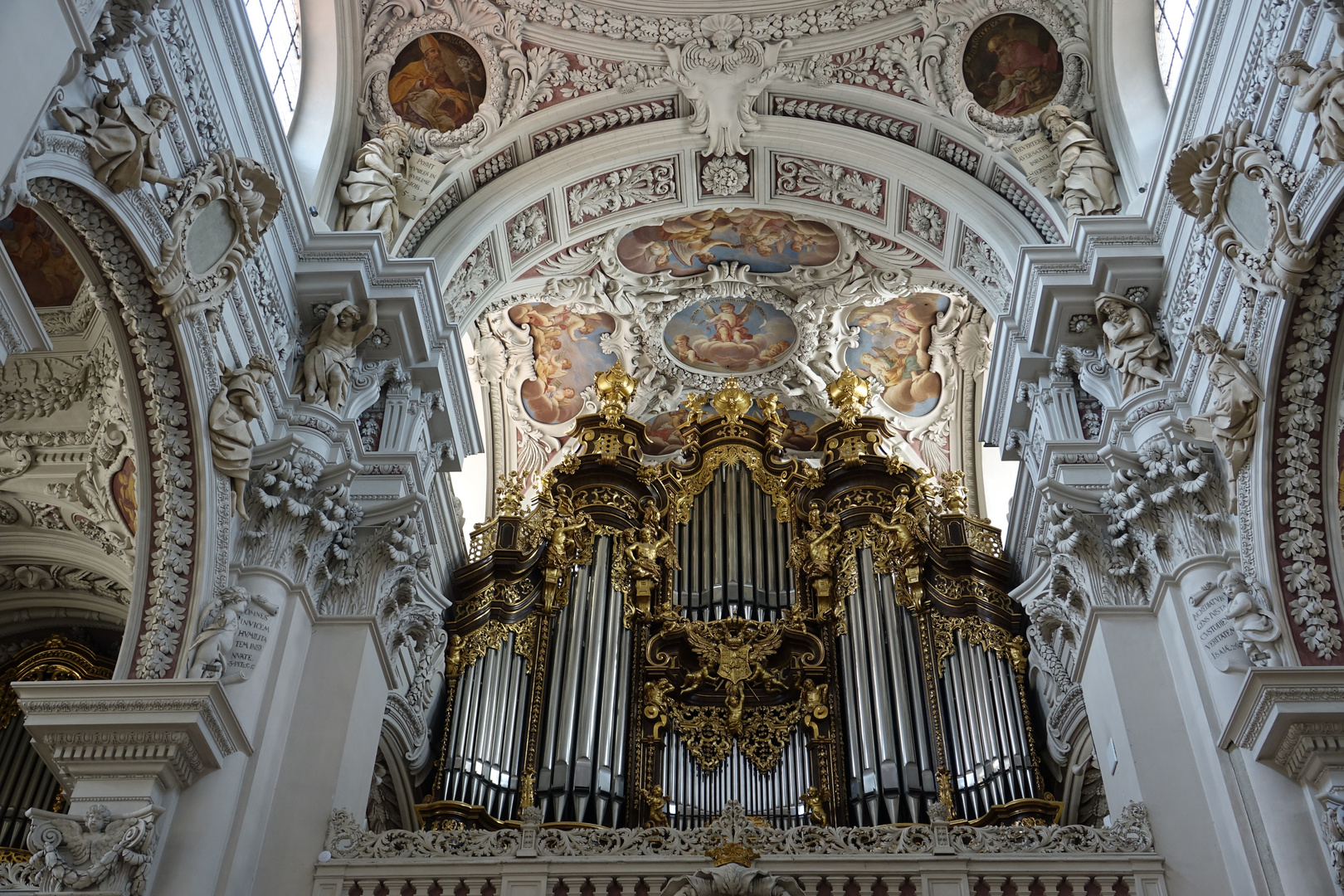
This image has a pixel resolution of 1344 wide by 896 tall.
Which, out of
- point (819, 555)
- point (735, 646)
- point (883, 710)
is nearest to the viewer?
point (883, 710)

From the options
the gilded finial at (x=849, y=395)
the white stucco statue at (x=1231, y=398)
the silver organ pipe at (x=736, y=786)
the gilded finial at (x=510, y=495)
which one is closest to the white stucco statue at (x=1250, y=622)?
the white stucco statue at (x=1231, y=398)

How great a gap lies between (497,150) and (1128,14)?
5.76m

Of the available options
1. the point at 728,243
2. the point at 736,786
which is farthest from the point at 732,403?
the point at 736,786

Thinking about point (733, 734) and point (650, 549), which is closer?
point (733, 734)

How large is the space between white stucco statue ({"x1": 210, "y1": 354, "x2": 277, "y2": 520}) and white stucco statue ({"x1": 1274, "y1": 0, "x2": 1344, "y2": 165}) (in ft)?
22.3

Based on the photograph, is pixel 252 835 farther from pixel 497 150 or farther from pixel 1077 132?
pixel 1077 132

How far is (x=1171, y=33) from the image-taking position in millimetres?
11000

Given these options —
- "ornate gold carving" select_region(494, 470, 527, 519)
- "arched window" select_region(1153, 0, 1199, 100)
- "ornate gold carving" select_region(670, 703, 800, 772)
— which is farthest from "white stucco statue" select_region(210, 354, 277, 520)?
"arched window" select_region(1153, 0, 1199, 100)

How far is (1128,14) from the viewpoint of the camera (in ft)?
37.4

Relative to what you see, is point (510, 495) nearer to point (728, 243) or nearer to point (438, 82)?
point (728, 243)

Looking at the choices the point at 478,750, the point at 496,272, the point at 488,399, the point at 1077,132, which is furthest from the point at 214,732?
the point at 1077,132

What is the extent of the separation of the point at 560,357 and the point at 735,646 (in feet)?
15.1

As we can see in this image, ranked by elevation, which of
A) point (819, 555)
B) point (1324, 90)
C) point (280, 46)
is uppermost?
point (280, 46)

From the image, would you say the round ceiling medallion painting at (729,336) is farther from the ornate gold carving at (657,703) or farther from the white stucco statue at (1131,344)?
the white stucco statue at (1131,344)
